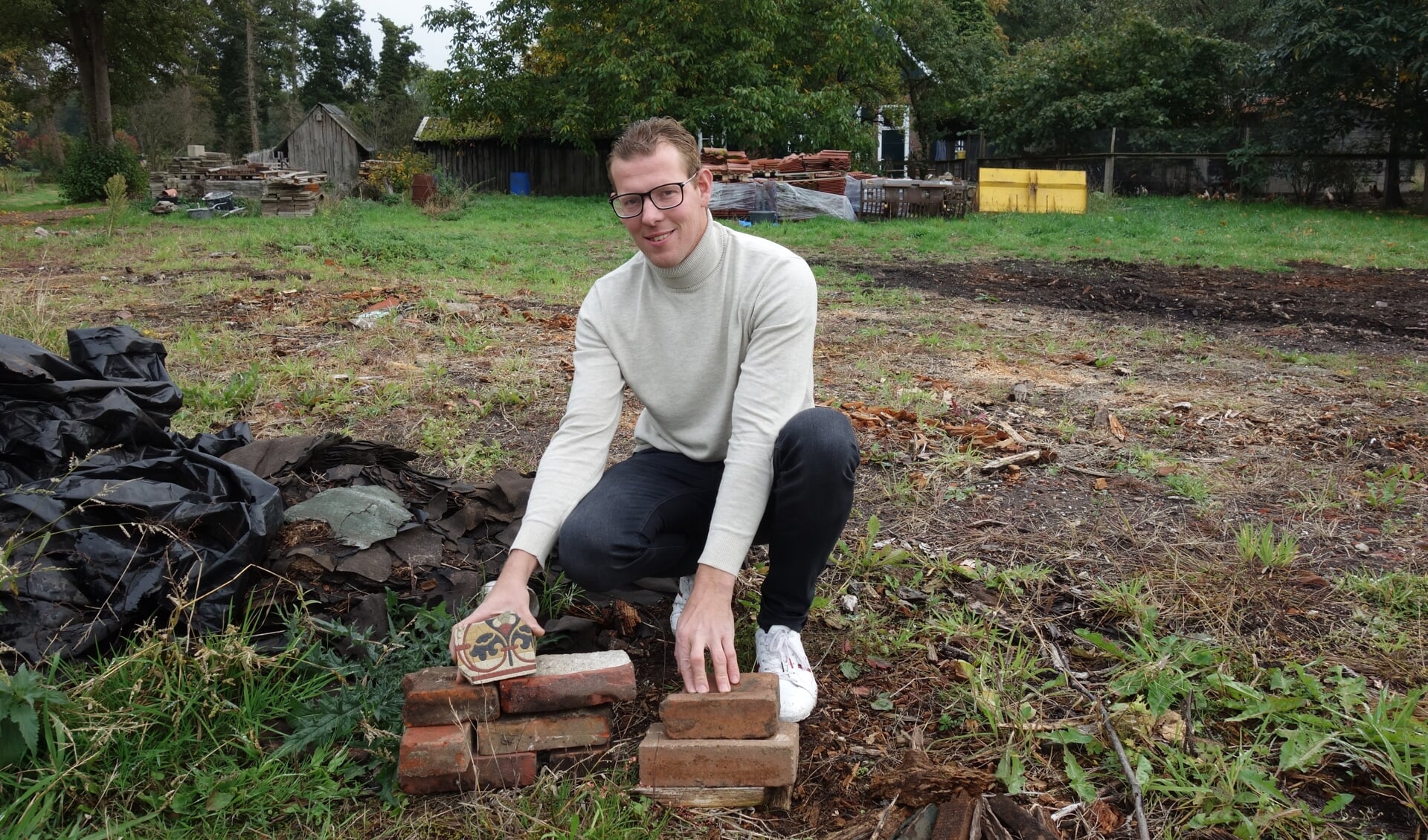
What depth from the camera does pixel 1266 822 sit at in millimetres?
1752

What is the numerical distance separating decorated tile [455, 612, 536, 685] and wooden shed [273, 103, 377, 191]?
33.7 m

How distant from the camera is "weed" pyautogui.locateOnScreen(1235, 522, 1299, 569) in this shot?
278cm

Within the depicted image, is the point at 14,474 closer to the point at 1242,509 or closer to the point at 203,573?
the point at 203,573

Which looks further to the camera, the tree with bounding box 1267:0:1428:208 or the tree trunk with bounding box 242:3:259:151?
the tree trunk with bounding box 242:3:259:151

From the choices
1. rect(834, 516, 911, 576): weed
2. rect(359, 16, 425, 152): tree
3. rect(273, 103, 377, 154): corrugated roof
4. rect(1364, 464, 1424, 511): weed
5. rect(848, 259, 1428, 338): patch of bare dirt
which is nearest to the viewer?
rect(834, 516, 911, 576): weed

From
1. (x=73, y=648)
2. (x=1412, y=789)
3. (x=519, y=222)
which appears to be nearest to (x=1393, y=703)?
(x=1412, y=789)

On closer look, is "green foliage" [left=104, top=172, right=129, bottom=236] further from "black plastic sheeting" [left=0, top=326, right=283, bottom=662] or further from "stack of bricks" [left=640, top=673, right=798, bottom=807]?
"stack of bricks" [left=640, top=673, right=798, bottom=807]

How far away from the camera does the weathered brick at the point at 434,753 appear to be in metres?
1.88

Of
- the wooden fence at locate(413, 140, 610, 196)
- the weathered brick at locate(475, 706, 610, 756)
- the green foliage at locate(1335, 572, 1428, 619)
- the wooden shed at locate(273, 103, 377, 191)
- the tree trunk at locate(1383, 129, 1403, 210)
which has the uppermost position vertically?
the wooden shed at locate(273, 103, 377, 191)

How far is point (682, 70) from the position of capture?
24.2m

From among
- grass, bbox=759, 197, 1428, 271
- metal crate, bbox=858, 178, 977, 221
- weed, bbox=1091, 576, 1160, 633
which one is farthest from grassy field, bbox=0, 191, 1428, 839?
metal crate, bbox=858, 178, 977, 221

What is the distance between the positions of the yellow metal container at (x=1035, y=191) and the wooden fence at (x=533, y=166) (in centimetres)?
1249

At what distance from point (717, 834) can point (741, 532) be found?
0.61m

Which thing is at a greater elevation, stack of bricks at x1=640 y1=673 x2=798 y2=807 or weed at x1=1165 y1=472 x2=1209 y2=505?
weed at x1=1165 y1=472 x2=1209 y2=505
